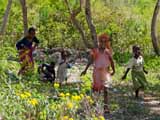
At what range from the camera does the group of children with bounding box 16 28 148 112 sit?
8.62 m

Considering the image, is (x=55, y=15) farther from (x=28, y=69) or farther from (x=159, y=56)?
(x=28, y=69)

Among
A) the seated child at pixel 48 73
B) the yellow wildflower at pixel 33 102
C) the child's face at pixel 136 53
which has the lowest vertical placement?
the yellow wildflower at pixel 33 102

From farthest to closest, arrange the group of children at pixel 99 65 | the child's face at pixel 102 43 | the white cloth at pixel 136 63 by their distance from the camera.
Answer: the white cloth at pixel 136 63 < the group of children at pixel 99 65 < the child's face at pixel 102 43

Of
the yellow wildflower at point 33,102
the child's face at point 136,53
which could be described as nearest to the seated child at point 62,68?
the child's face at point 136,53

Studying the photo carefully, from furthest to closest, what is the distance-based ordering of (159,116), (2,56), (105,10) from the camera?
(105,10) < (159,116) < (2,56)

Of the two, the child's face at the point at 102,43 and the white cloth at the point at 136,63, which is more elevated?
the child's face at the point at 102,43

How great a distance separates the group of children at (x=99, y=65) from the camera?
862 centimetres

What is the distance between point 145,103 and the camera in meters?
9.98

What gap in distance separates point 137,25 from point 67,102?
1424cm

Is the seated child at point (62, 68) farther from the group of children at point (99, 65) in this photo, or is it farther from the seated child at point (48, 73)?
the seated child at point (48, 73)

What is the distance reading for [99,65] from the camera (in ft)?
28.5

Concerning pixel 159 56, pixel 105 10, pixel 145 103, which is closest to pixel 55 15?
pixel 105 10

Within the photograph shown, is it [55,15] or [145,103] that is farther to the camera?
[55,15]

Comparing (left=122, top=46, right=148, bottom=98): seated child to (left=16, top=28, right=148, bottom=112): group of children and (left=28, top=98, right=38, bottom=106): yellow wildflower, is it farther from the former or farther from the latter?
(left=28, top=98, right=38, bottom=106): yellow wildflower
